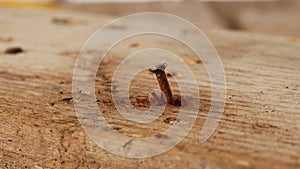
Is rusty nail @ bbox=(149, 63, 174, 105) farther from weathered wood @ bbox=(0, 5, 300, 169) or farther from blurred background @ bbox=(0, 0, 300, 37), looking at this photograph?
A: blurred background @ bbox=(0, 0, 300, 37)

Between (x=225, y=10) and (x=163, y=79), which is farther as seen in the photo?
(x=225, y=10)

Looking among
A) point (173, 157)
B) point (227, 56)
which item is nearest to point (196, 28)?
point (227, 56)

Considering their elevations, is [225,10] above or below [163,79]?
above

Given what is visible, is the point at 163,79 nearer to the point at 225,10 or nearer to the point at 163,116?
the point at 163,116

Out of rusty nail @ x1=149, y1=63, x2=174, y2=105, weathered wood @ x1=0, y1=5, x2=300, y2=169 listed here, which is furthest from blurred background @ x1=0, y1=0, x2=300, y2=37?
rusty nail @ x1=149, y1=63, x2=174, y2=105

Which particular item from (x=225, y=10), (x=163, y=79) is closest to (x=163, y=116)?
(x=163, y=79)

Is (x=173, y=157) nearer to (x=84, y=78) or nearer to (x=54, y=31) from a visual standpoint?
(x=84, y=78)
